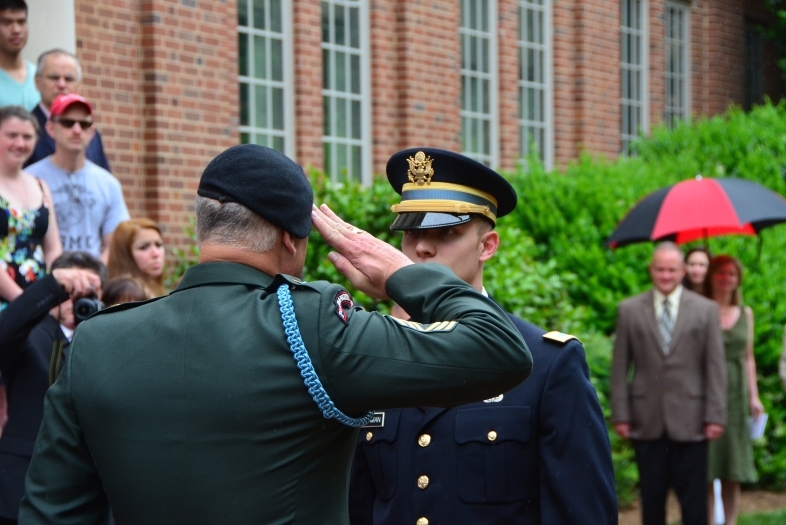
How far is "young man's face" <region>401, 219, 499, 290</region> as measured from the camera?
10.8ft

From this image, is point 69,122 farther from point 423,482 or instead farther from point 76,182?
point 423,482

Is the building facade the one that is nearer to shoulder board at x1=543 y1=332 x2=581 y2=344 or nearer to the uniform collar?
shoulder board at x1=543 y1=332 x2=581 y2=344

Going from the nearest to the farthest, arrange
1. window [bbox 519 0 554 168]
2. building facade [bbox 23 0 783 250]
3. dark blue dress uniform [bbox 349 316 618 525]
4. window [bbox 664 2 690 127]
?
dark blue dress uniform [bbox 349 316 618 525]
building facade [bbox 23 0 783 250]
window [bbox 519 0 554 168]
window [bbox 664 2 690 127]

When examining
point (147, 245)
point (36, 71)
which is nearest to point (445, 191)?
point (147, 245)

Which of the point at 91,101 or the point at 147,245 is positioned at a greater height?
the point at 91,101

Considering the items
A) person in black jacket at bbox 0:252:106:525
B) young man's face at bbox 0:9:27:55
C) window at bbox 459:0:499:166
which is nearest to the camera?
person in black jacket at bbox 0:252:106:525

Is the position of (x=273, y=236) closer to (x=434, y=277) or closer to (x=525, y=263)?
(x=434, y=277)

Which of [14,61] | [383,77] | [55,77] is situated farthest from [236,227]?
[383,77]

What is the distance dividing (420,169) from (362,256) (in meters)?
1.03

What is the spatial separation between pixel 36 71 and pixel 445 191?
432cm

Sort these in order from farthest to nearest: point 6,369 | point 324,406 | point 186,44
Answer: point 186,44
point 6,369
point 324,406

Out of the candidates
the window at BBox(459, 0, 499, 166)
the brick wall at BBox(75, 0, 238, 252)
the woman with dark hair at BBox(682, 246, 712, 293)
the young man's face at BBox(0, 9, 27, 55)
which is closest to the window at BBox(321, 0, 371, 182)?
the window at BBox(459, 0, 499, 166)

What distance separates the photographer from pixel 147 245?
5973mm

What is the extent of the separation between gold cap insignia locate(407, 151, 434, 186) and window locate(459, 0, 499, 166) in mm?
8809
